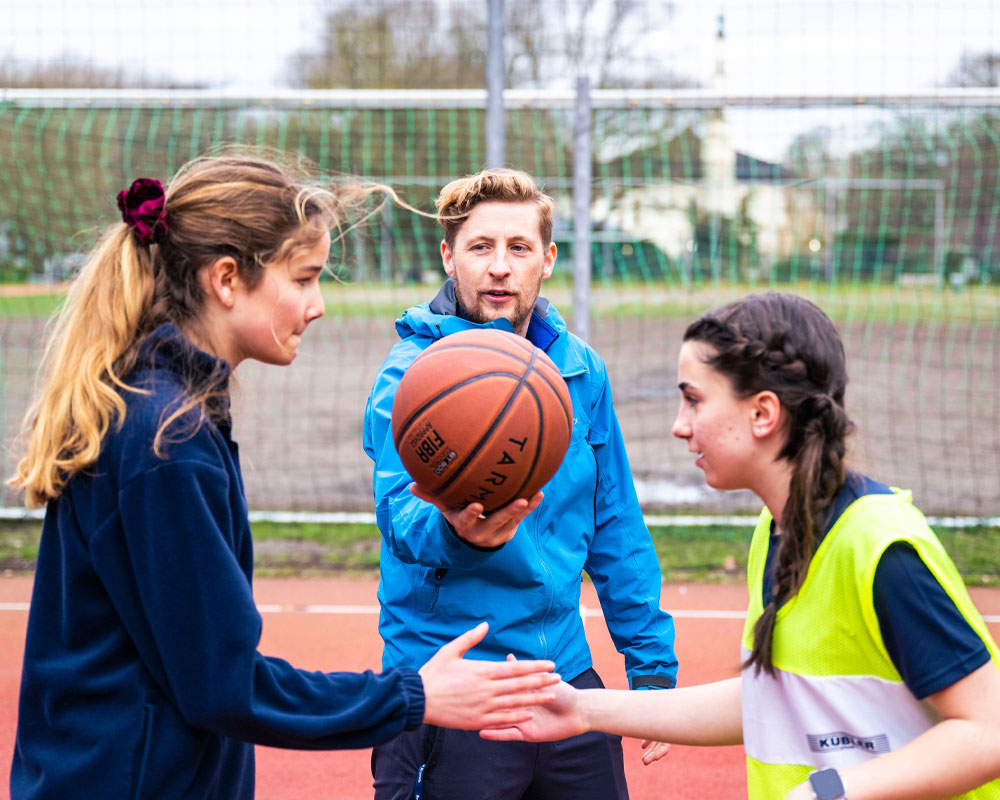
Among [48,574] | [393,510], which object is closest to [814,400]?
[393,510]

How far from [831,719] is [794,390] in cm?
59

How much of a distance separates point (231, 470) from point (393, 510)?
0.66 m

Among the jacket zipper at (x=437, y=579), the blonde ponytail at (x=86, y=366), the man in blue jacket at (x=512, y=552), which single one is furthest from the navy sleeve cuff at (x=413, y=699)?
the blonde ponytail at (x=86, y=366)

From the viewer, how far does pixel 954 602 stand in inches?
62.9

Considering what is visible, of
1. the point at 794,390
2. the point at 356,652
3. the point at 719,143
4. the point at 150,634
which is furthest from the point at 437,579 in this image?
the point at 719,143

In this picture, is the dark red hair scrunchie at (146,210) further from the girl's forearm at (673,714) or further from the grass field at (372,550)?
the grass field at (372,550)

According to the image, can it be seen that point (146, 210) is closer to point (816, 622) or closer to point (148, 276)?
point (148, 276)

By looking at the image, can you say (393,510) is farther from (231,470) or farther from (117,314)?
(117,314)

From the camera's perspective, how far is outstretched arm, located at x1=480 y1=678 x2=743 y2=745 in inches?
81.8

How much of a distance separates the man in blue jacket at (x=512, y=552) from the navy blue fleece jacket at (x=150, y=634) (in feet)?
2.07

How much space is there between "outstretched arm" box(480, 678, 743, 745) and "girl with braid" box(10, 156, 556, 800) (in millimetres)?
234

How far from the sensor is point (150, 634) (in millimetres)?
1646

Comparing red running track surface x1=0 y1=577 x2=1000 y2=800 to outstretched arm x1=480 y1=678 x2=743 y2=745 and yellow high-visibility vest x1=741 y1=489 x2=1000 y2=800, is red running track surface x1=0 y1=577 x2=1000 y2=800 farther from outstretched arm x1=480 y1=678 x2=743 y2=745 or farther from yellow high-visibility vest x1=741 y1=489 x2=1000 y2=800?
yellow high-visibility vest x1=741 y1=489 x2=1000 y2=800

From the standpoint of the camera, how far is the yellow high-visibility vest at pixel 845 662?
1650 millimetres
